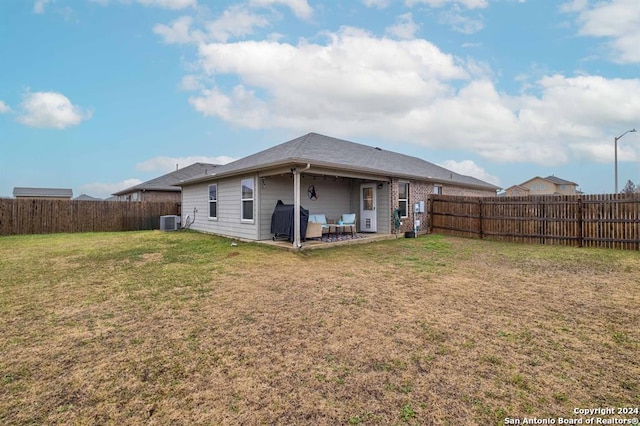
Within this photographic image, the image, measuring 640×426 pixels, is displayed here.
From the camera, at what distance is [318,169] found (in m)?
9.68

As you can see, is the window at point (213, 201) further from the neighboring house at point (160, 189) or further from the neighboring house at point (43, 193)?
the neighboring house at point (43, 193)

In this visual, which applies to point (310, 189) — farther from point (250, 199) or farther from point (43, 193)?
point (43, 193)

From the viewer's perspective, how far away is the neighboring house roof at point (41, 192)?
3388 centimetres

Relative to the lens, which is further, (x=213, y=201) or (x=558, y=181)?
(x=558, y=181)

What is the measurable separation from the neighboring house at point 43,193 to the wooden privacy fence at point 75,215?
2365 cm

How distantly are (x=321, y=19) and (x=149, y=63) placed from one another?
668 centimetres

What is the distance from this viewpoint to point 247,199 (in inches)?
433

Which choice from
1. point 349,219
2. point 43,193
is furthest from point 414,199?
point 43,193

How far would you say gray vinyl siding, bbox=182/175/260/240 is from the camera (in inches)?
431

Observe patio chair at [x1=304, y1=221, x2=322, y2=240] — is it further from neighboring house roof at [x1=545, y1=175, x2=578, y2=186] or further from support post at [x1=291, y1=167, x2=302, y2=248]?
neighboring house roof at [x1=545, y1=175, x2=578, y2=186]

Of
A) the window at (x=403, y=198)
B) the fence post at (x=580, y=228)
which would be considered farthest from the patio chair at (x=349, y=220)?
the fence post at (x=580, y=228)

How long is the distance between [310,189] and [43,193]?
37.7 metres

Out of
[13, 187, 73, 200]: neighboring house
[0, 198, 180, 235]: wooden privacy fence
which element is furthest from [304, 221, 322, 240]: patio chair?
[13, 187, 73, 200]: neighboring house

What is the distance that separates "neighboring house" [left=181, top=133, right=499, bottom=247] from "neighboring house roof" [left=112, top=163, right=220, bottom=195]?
7.37 meters
